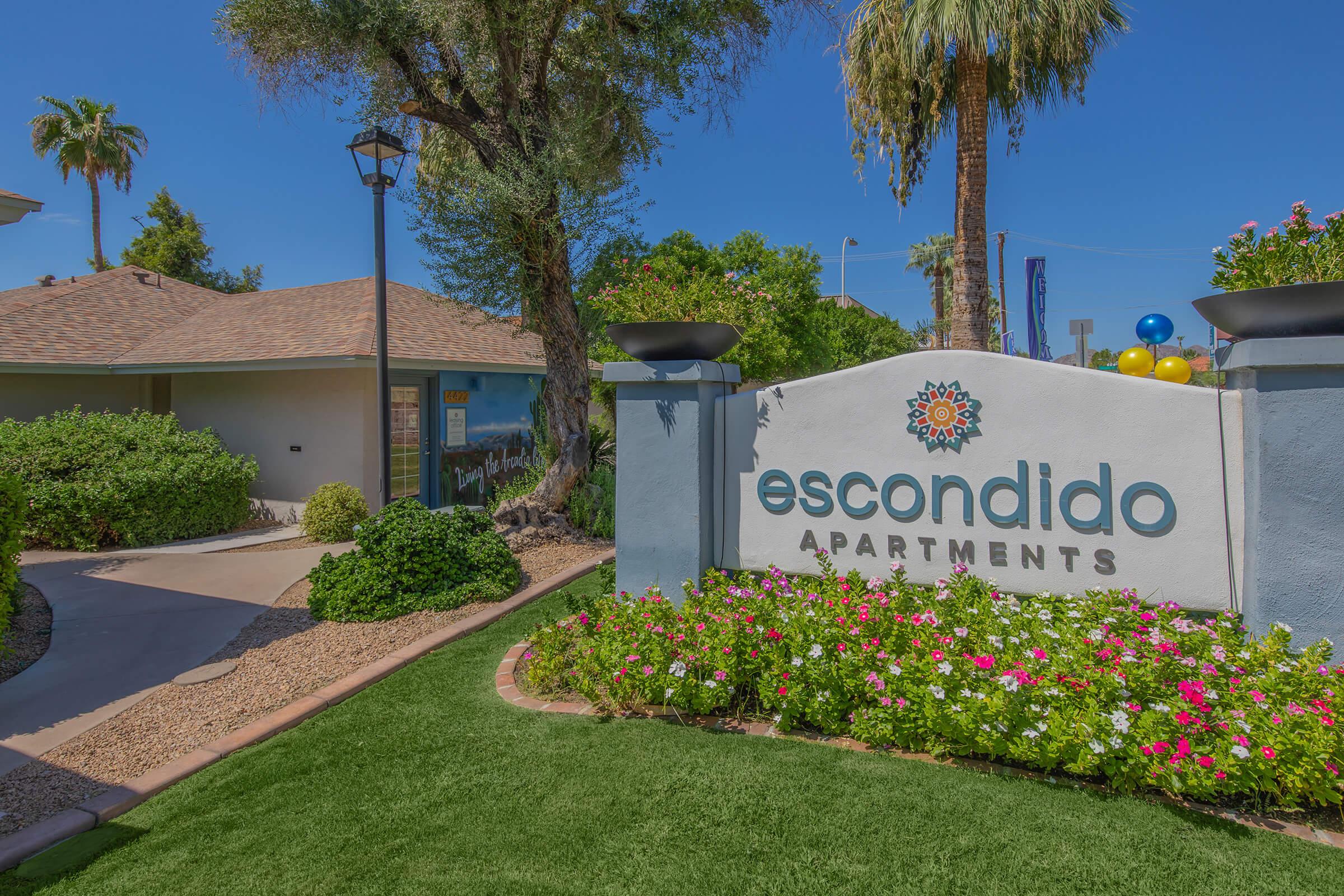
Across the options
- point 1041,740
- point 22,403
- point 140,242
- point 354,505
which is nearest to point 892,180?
point 354,505

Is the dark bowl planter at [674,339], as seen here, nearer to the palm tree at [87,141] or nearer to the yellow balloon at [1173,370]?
the yellow balloon at [1173,370]

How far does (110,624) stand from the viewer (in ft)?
19.7

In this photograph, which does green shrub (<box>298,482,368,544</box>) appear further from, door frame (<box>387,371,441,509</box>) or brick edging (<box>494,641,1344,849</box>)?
brick edging (<box>494,641,1344,849</box>)

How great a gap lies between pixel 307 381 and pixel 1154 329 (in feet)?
40.3

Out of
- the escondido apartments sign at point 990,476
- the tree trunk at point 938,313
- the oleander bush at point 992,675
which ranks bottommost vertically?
the oleander bush at point 992,675

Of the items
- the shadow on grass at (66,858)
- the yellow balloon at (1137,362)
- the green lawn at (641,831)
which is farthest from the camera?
the yellow balloon at (1137,362)

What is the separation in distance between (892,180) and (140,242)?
101 ft

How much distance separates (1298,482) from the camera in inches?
133

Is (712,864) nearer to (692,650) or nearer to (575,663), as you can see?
(692,650)

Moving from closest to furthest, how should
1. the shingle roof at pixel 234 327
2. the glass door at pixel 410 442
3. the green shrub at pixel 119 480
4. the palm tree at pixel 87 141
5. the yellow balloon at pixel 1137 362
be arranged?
1. the yellow balloon at pixel 1137 362
2. the green shrub at pixel 119 480
3. the shingle roof at pixel 234 327
4. the glass door at pixel 410 442
5. the palm tree at pixel 87 141

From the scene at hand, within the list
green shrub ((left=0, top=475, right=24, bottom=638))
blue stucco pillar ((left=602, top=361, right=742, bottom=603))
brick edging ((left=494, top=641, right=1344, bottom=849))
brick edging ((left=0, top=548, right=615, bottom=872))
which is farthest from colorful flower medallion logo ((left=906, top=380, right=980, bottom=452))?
green shrub ((left=0, top=475, right=24, bottom=638))

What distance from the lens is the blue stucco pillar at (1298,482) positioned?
10.9 ft

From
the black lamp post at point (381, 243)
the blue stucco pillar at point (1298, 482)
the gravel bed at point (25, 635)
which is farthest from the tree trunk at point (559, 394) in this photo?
the blue stucco pillar at point (1298, 482)

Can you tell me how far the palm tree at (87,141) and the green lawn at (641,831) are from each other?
3361 centimetres
